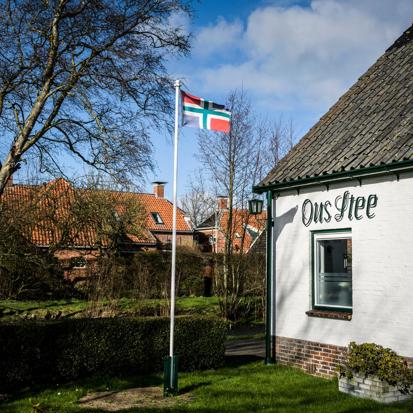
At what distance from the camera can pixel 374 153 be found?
9734mm

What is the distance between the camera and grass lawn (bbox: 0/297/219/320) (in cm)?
1695

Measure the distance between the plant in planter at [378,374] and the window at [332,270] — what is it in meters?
1.56

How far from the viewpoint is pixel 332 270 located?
10.8 metres

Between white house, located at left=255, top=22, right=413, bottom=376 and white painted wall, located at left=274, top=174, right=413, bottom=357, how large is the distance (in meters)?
0.02

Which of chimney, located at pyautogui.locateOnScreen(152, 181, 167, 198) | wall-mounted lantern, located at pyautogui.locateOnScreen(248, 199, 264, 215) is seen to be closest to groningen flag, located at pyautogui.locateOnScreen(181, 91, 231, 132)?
wall-mounted lantern, located at pyautogui.locateOnScreen(248, 199, 264, 215)

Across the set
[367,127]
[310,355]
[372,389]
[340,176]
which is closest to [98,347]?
[310,355]

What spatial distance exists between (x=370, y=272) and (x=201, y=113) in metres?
4.10

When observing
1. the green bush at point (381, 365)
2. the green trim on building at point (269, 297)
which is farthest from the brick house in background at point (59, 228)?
the green bush at point (381, 365)

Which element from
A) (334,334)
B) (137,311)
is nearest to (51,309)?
(137,311)

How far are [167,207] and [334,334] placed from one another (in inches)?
1652

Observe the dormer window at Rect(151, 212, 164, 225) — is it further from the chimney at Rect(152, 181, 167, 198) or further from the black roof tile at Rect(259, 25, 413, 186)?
the black roof tile at Rect(259, 25, 413, 186)

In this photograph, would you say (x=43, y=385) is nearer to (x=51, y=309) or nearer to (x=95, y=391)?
(x=95, y=391)

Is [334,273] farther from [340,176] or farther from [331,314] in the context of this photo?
[340,176]

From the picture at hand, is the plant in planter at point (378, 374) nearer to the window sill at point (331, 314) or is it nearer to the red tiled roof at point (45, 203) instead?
the window sill at point (331, 314)
